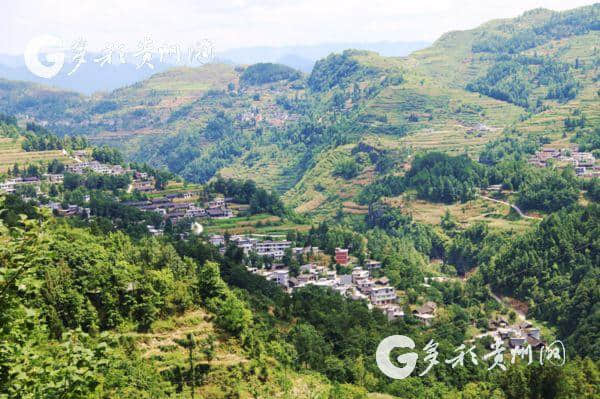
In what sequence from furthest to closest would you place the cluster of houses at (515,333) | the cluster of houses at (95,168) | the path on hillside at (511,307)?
the cluster of houses at (95,168) → the path on hillside at (511,307) → the cluster of houses at (515,333)

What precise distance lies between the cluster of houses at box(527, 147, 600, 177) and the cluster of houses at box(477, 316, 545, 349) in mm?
20517

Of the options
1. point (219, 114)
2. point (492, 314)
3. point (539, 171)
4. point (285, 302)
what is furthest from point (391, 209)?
point (219, 114)

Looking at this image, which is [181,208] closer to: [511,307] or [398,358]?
[511,307]

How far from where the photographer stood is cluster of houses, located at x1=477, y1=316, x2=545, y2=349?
78.7ft

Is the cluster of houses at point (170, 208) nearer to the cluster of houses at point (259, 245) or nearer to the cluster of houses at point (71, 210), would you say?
the cluster of houses at point (71, 210)

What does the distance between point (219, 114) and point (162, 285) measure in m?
80.6

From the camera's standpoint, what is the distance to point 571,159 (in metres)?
47.3

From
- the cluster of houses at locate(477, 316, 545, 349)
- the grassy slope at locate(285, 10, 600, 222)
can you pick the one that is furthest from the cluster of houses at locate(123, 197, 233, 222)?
the cluster of houses at locate(477, 316, 545, 349)

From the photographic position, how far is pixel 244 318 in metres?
16.4

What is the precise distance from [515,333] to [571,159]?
26.3m

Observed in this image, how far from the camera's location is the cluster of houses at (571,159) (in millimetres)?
44750

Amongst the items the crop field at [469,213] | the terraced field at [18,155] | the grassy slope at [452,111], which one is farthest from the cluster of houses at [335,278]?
the terraced field at [18,155]

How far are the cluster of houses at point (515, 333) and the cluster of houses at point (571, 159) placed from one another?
67.3 ft

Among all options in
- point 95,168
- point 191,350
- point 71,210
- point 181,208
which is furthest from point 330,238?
point 191,350
